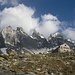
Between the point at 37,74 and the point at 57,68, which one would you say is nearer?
the point at 37,74

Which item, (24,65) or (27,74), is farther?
(24,65)

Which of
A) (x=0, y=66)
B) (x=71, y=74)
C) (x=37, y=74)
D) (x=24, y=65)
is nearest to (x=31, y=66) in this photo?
(x=24, y=65)

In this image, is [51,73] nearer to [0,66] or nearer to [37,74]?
[37,74]

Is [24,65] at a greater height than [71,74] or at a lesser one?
greater

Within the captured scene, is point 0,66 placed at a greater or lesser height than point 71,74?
greater

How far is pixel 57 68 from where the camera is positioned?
4094 centimetres

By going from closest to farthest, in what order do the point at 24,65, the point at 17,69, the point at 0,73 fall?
the point at 0,73 → the point at 17,69 → the point at 24,65

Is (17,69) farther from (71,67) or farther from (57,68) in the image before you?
(71,67)

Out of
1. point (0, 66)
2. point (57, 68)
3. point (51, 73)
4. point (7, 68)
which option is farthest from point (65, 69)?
point (0, 66)

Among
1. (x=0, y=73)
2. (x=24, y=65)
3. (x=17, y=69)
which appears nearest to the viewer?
(x=0, y=73)

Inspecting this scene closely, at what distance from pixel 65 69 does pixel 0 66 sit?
2145cm

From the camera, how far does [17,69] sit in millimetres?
40250

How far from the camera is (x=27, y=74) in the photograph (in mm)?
36344

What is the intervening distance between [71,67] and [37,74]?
1254cm
